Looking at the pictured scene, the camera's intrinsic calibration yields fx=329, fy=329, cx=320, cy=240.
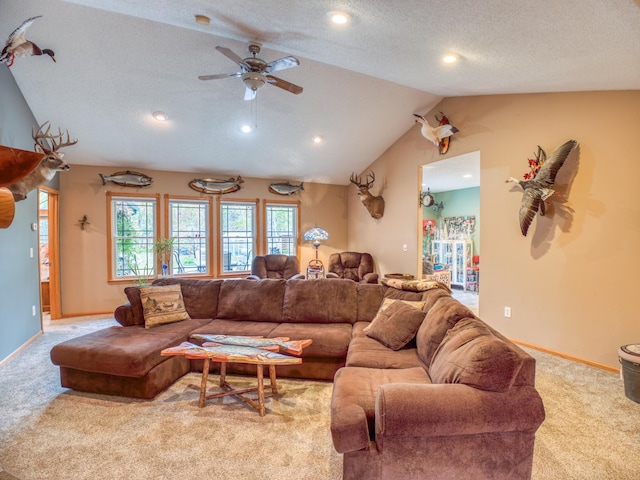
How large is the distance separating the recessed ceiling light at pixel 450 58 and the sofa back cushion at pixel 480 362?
7.48 feet

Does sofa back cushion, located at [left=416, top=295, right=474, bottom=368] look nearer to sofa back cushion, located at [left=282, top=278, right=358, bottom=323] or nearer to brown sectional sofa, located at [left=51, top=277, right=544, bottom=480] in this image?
brown sectional sofa, located at [left=51, top=277, right=544, bottom=480]

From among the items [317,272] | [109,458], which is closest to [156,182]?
[317,272]

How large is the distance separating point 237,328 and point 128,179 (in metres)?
3.93

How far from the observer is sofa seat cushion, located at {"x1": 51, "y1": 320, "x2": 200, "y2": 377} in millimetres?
2525

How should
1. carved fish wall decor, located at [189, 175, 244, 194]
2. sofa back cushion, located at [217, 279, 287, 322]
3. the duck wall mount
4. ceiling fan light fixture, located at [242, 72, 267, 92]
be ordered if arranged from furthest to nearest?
carved fish wall decor, located at [189, 175, 244, 194] → sofa back cushion, located at [217, 279, 287, 322] → the duck wall mount → ceiling fan light fixture, located at [242, 72, 267, 92]

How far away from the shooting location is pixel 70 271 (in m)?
5.38

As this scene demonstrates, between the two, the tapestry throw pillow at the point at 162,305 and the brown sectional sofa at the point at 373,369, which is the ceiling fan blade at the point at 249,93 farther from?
the tapestry throw pillow at the point at 162,305

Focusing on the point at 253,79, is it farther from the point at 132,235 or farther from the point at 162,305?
the point at 132,235

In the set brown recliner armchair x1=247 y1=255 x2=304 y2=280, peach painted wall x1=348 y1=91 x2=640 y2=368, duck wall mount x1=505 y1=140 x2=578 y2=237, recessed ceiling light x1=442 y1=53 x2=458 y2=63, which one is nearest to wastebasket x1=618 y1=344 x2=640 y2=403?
peach painted wall x1=348 y1=91 x2=640 y2=368

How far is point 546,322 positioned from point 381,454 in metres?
3.14

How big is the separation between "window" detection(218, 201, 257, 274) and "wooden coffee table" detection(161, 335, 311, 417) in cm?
379

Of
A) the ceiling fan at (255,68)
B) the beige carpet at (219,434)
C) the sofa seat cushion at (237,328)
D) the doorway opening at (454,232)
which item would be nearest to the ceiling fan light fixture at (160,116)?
the ceiling fan at (255,68)

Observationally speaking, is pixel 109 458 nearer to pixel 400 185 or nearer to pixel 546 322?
pixel 546 322

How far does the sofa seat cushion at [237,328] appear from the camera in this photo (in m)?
3.09
